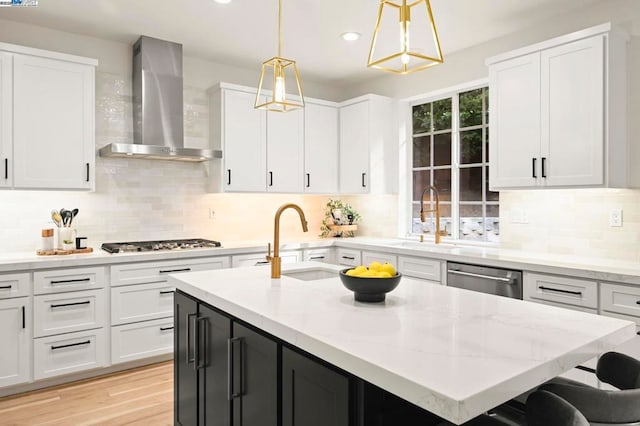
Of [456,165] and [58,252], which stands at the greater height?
[456,165]

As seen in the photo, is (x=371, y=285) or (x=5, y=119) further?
(x=5, y=119)

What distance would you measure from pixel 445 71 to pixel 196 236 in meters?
2.97

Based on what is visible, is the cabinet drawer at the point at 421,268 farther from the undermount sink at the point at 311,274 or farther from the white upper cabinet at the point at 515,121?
the undermount sink at the point at 311,274

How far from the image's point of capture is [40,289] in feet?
10.6

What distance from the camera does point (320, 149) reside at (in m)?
5.11

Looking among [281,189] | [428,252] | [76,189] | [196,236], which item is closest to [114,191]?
[76,189]

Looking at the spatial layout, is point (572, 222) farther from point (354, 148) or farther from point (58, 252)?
point (58, 252)

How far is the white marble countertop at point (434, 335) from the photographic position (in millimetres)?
1048

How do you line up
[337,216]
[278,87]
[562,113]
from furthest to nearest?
1. [337,216]
2. [562,113]
3. [278,87]

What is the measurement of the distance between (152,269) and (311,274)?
1.61 m

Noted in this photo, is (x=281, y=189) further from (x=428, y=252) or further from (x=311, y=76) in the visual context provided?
(x=428, y=252)

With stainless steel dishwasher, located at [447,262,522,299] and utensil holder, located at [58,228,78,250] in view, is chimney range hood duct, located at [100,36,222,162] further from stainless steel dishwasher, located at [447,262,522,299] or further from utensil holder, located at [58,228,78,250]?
stainless steel dishwasher, located at [447,262,522,299]

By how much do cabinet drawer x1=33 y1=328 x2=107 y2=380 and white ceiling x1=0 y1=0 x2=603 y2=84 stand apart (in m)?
2.42

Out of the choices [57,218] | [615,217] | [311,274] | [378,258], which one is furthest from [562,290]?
[57,218]
